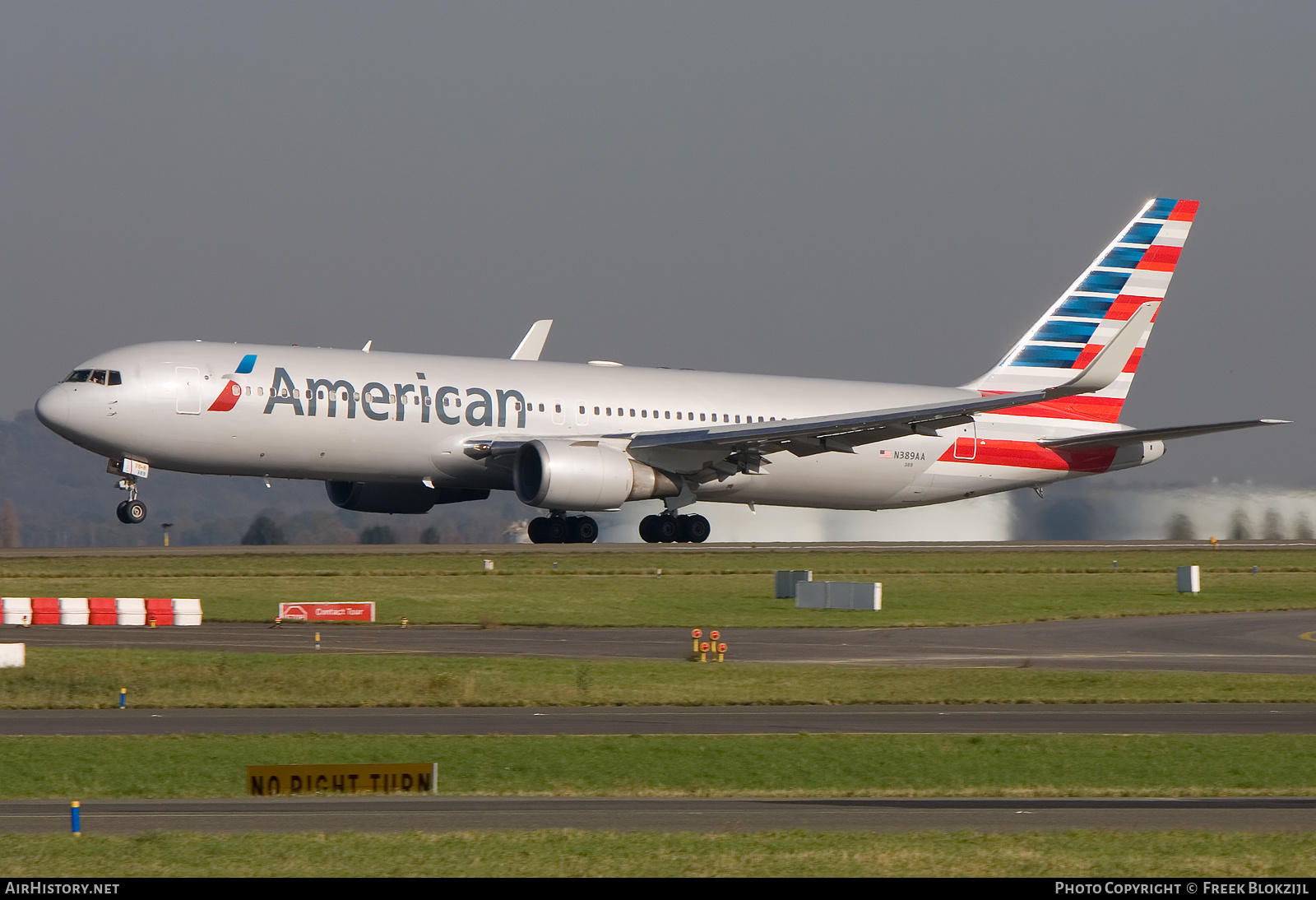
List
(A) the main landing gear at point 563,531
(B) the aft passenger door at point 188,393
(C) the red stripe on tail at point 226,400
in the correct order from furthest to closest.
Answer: (A) the main landing gear at point 563,531 → (C) the red stripe on tail at point 226,400 → (B) the aft passenger door at point 188,393

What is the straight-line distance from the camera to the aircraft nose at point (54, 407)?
43.1m

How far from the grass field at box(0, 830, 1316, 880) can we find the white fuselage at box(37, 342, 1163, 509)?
101 feet

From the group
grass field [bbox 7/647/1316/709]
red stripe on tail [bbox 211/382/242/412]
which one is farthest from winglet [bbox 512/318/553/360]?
grass field [bbox 7/647/1316/709]

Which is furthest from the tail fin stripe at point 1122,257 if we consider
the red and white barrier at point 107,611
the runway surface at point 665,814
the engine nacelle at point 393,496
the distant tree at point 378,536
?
the runway surface at point 665,814

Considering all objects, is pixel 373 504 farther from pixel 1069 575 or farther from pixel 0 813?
pixel 0 813

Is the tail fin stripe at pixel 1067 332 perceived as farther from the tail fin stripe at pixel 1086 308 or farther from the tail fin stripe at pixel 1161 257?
the tail fin stripe at pixel 1161 257

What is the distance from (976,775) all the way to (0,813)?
9698mm

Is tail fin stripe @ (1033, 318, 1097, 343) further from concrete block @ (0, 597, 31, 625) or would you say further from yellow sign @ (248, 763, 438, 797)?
yellow sign @ (248, 763, 438, 797)

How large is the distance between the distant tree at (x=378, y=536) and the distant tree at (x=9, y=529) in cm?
1387

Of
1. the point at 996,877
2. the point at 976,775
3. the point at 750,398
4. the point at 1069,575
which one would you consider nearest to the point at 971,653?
the point at 976,775

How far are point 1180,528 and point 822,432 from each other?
59.0 feet

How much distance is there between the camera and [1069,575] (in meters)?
44.5

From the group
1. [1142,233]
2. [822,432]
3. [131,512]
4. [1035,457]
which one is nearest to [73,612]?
[131,512]

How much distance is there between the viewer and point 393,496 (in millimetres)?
50562
